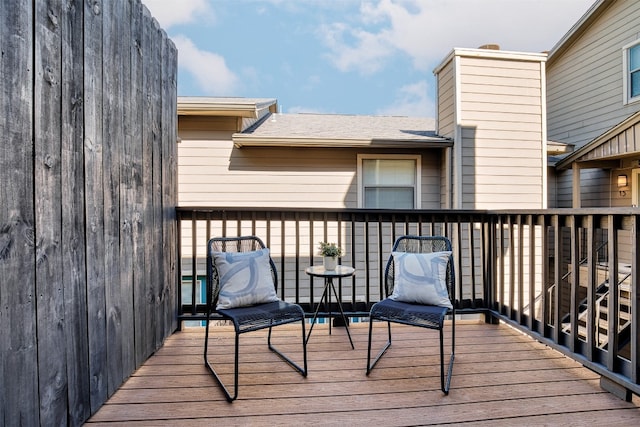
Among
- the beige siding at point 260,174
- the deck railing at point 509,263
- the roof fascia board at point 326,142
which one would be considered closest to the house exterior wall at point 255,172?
the beige siding at point 260,174

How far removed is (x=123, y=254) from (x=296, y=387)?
132 centimetres

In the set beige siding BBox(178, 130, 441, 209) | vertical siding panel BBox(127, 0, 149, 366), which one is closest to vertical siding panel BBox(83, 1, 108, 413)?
vertical siding panel BBox(127, 0, 149, 366)

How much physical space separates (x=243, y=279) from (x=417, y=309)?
1186 millimetres

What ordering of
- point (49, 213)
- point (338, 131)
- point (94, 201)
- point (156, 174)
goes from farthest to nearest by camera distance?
point (338, 131)
point (156, 174)
point (94, 201)
point (49, 213)

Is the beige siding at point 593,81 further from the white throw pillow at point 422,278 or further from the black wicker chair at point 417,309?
the white throw pillow at point 422,278

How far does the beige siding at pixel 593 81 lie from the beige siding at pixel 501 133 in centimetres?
219

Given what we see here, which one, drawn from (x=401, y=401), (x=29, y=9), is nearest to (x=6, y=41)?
(x=29, y=9)

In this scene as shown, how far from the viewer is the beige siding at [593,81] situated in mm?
6504

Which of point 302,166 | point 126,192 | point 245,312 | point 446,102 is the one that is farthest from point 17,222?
point 446,102

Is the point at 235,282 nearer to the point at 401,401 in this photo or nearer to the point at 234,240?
the point at 234,240

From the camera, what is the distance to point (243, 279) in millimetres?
2523

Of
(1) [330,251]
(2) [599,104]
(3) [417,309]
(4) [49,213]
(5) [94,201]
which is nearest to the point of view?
(4) [49,213]

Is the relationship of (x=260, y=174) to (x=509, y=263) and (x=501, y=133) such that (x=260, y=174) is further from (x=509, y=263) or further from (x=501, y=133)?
(x=501, y=133)

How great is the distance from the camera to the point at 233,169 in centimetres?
544
